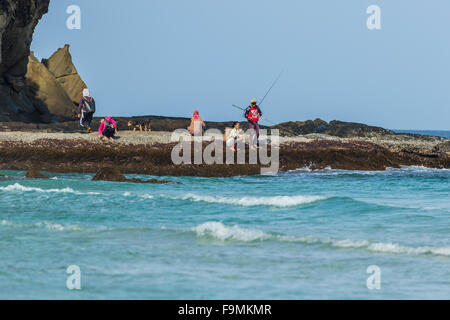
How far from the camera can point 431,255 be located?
10.1 metres

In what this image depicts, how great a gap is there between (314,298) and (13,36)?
42930 mm

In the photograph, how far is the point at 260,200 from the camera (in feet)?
54.9

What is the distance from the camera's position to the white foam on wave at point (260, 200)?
16.2m

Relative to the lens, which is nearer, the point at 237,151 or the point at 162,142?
the point at 237,151

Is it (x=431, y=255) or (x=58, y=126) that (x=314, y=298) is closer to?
(x=431, y=255)

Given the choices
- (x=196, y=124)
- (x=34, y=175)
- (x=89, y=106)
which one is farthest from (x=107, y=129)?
(x=34, y=175)

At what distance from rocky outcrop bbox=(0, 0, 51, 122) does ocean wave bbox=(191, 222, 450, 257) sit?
34.3 metres

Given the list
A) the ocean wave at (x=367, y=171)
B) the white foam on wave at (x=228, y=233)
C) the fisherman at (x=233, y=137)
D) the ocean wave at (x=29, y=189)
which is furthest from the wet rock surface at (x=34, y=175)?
the white foam on wave at (x=228, y=233)

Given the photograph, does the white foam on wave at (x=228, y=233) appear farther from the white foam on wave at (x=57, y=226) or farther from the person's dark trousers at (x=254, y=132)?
the person's dark trousers at (x=254, y=132)

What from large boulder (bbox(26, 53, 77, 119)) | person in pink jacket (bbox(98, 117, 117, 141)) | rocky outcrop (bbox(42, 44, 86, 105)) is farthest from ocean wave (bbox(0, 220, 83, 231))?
rocky outcrop (bbox(42, 44, 86, 105))

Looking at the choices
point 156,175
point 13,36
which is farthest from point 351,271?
point 13,36

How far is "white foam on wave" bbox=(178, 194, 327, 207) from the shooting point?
1620 cm

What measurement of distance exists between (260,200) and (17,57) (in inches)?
1422

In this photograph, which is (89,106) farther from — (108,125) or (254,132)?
(254,132)
